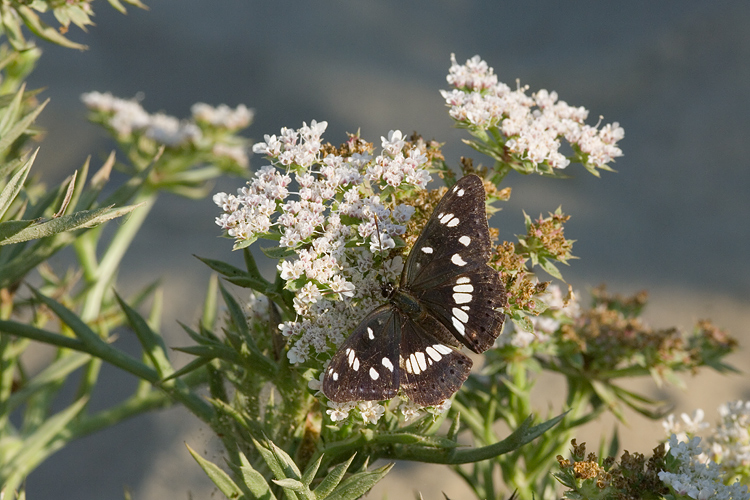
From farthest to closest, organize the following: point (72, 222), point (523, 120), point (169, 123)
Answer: point (169, 123), point (523, 120), point (72, 222)

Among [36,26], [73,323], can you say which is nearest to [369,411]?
[73,323]

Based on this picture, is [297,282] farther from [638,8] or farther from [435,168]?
[638,8]

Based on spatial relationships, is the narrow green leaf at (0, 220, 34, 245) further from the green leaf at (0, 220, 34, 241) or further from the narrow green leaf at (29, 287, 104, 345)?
the narrow green leaf at (29, 287, 104, 345)

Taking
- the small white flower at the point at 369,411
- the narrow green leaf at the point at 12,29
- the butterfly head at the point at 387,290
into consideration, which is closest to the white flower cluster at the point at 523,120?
the butterfly head at the point at 387,290

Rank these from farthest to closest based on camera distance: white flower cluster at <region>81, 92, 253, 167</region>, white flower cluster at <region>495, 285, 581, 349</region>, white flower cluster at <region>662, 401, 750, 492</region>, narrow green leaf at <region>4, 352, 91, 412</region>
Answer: white flower cluster at <region>81, 92, 253, 167</region> → narrow green leaf at <region>4, 352, 91, 412</region> → white flower cluster at <region>495, 285, 581, 349</region> → white flower cluster at <region>662, 401, 750, 492</region>

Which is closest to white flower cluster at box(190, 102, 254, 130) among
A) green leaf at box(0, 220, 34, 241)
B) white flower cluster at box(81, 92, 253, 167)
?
white flower cluster at box(81, 92, 253, 167)

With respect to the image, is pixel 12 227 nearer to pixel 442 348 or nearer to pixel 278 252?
pixel 278 252

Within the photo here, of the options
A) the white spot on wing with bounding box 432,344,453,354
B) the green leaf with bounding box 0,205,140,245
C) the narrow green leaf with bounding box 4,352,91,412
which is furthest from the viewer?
the narrow green leaf with bounding box 4,352,91,412

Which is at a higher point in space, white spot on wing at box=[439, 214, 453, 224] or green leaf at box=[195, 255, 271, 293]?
white spot on wing at box=[439, 214, 453, 224]
